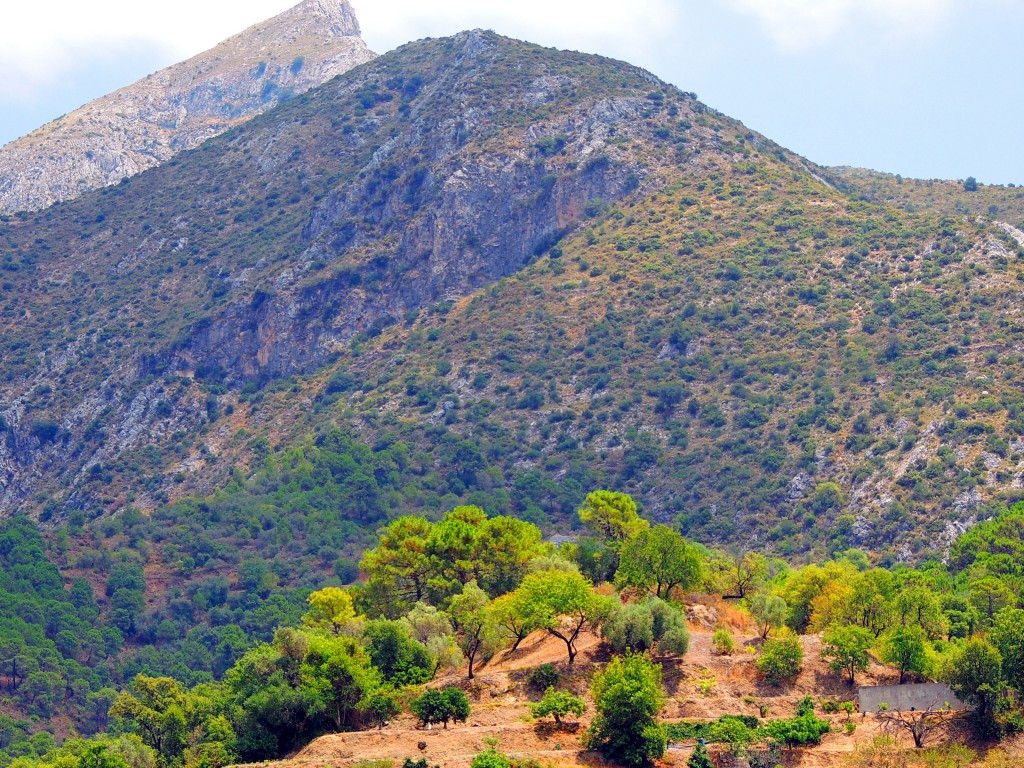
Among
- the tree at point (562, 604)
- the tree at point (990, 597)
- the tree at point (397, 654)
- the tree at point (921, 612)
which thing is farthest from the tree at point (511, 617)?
the tree at point (990, 597)

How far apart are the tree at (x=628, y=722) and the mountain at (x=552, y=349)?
5780 centimetres

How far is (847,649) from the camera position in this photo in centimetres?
6412

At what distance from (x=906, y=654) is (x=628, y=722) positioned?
43.4ft

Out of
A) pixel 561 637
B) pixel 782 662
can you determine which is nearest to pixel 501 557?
pixel 561 637

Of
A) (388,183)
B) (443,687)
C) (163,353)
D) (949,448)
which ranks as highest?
(388,183)

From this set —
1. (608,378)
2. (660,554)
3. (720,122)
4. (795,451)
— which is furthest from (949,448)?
(720,122)

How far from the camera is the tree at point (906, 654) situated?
6259cm

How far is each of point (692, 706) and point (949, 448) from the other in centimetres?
6281

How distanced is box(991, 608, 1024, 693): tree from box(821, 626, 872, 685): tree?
222 inches

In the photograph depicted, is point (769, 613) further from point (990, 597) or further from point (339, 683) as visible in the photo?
point (339, 683)

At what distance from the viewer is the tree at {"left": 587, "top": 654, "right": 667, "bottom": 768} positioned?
57.0 metres

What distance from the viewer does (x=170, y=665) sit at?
128 meters

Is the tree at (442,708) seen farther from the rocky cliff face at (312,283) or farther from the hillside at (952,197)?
the hillside at (952,197)

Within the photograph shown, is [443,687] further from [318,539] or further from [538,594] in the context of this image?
[318,539]
